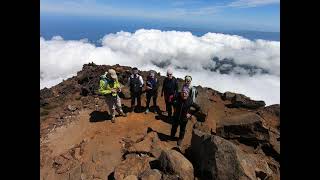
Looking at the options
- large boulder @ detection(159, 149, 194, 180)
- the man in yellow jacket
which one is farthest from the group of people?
large boulder @ detection(159, 149, 194, 180)

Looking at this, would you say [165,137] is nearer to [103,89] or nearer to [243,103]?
[103,89]

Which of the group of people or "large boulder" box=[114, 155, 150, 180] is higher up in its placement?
the group of people

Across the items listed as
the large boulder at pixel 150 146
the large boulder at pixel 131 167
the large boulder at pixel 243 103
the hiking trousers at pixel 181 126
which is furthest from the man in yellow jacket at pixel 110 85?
the large boulder at pixel 243 103

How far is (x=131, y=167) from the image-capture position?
13656mm

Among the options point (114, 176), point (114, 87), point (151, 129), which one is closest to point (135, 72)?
point (114, 87)

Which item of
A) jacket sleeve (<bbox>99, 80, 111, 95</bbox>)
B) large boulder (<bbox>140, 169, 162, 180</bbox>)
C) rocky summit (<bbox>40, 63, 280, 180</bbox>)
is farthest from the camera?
jacket sleeve (<bbox>99, 80, 111, 95</bbox>)

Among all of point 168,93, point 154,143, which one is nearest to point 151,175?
point 154,143

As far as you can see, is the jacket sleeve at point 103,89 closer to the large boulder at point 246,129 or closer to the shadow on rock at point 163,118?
the shadow on rock at point 163,118

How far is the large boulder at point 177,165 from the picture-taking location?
12.2m

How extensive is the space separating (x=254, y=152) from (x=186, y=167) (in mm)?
4729

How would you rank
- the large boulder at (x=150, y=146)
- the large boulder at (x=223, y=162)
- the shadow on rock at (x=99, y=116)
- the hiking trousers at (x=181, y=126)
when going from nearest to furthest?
the large boulder at (x=223, y=162)
the large boulder at (x=150, y=146)
the hiking trousers at (x=181, y=126)
the shadow on rock at (x=99, y=116)

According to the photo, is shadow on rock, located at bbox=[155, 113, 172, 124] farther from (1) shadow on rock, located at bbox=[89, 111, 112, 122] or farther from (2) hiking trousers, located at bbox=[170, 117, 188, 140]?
(1) shadow on rock, located at bbox=[89, 111, 112, 122]

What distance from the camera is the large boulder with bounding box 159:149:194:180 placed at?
12.2 meters
